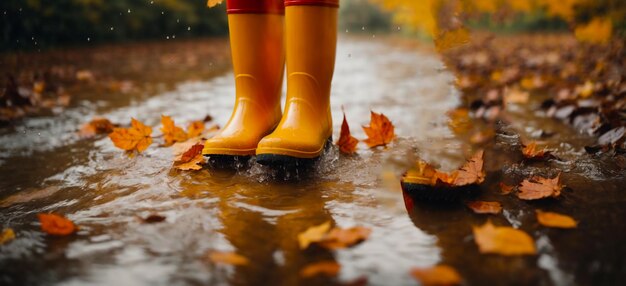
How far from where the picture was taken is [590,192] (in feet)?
3.57

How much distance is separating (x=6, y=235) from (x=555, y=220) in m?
1.12

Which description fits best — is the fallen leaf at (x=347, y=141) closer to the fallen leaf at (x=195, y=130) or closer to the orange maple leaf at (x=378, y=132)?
the orange maple leaf at (x=378, y=132)

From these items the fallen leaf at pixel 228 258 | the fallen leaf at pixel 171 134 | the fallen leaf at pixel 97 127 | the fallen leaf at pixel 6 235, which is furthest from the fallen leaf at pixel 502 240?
the fallen leaf at pixel 97 127

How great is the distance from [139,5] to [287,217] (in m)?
8.59

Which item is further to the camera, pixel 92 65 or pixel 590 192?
pixel 92 65

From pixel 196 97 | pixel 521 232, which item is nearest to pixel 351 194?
pixel 521 232

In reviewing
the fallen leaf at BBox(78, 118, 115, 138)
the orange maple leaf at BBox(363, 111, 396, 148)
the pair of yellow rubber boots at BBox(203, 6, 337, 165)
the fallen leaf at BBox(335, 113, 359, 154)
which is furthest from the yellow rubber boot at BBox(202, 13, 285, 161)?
the fallen leaf at BBox(78, 118, 115, 138)

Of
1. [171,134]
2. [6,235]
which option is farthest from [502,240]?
[171,134]

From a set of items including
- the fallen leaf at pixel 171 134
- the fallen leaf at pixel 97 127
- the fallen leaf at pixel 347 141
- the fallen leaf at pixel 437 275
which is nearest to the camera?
the fallen leaf at pixel 437 275

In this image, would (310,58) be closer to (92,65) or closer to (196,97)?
(196,97)

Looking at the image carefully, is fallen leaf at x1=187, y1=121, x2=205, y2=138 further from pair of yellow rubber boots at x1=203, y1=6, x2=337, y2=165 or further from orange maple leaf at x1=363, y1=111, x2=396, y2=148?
orange maple leaf at x1=363, y1=111, x2=396, y2=148

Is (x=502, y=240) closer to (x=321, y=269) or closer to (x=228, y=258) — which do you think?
(x=321, y=269)

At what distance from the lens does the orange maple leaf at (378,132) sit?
5.28 feet

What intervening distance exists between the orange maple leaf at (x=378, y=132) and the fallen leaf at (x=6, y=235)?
1.08 meters
